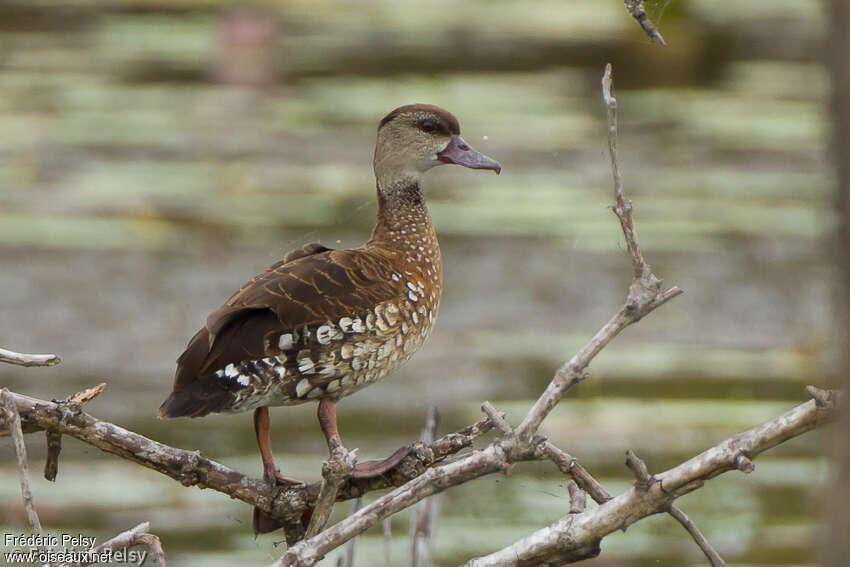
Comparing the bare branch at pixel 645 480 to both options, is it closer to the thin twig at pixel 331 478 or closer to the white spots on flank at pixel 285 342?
the thin twig at pixel 331 478

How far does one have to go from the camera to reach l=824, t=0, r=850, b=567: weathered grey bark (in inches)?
49.9

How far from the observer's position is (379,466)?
10.4 feet

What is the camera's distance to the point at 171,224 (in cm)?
838

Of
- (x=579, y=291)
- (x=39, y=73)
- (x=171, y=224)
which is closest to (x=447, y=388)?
(x=579, y=291)

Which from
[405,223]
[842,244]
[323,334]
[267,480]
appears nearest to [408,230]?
[405,223]

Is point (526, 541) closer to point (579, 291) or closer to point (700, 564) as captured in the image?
point (700, 564)

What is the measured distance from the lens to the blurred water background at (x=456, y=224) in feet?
19.0

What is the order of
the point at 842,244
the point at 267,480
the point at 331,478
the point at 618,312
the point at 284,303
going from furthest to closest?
the point at 284,303 < the point at 267,480 < the point at 331,478 < the point at 618,312 < the point at 842,244

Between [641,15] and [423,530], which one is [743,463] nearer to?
[641,15]

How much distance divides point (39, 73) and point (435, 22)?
3165 mm

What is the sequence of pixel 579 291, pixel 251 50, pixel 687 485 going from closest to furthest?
pixel 687 485 → pixel 579 291 → pixel 251 50

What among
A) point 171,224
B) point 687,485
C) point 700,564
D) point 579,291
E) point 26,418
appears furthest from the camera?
point 171,224

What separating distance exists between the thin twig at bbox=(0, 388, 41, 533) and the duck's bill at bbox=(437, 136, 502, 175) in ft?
5.78

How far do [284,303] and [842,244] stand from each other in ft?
7.52
